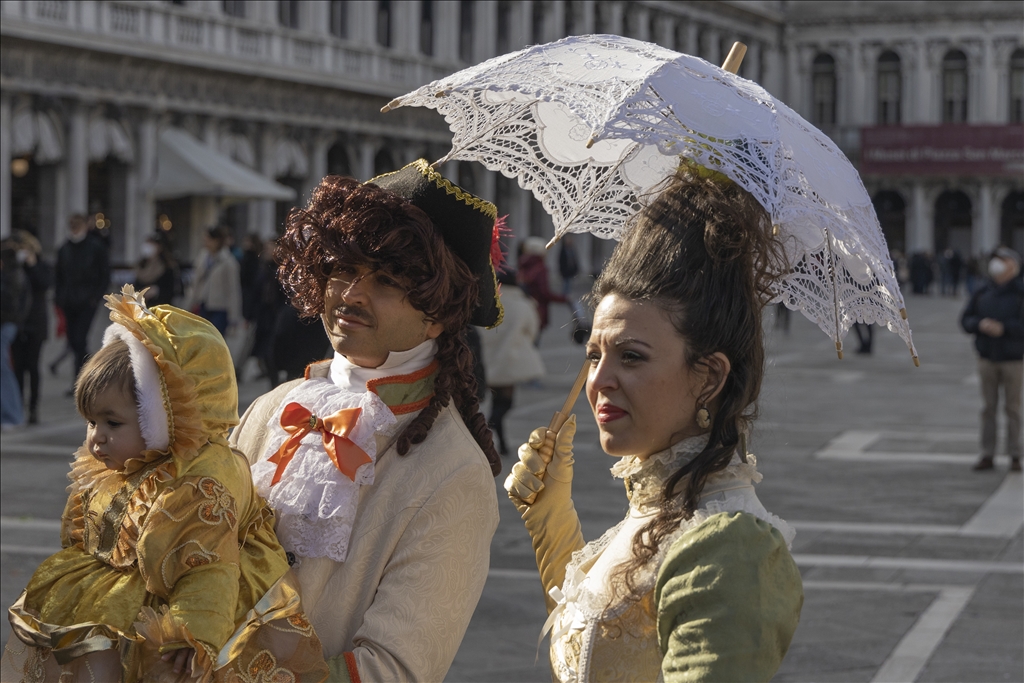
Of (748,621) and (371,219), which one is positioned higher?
(371,219)

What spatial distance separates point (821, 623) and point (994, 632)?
0.73 meters

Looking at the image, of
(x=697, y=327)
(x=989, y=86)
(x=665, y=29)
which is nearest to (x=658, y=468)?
(x=697, y=327)

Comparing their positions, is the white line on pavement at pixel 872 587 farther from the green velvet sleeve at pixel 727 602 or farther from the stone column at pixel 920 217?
the stone column at pixel 920 217

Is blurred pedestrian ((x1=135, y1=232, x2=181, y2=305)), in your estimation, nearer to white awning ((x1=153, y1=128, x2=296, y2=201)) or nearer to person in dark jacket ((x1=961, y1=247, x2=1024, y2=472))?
person in dark jacket ((x1=961, y1=247, x2=1024, y2=472))

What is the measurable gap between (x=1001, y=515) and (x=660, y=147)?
7.18 m

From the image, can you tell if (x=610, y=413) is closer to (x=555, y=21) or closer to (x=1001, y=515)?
(x=1001, y=515)

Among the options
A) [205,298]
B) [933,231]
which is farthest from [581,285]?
[933,231]

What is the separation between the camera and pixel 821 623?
620cm

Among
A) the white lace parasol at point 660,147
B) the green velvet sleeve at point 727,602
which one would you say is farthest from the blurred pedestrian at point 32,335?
the green velvet sleeve at point 727,602

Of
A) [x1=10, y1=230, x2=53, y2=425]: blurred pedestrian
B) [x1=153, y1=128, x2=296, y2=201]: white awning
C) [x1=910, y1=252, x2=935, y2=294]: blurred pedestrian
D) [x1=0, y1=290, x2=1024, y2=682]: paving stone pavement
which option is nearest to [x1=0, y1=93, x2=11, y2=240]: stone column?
[x1=153, y1=128, x2=296, y2=201]: white awning

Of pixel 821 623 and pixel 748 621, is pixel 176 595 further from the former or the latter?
pixel 821 623

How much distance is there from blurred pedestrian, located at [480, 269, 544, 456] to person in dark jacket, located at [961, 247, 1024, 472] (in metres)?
3.33

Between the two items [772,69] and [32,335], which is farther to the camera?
[772,69]

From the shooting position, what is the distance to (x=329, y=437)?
8.23ft
